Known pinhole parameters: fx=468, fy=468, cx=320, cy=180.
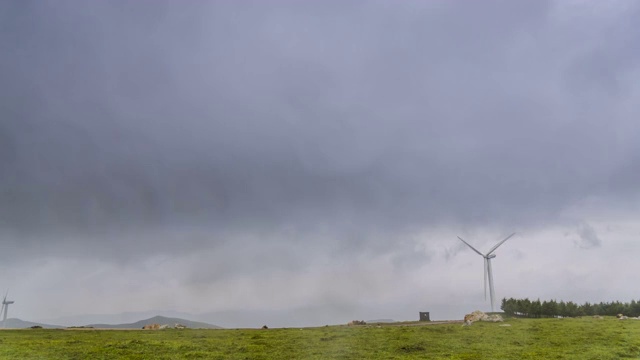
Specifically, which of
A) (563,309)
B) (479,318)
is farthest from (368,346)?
(563,309)

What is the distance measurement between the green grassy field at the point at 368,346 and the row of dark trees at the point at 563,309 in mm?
48982

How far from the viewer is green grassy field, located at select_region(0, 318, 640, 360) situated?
45.3m

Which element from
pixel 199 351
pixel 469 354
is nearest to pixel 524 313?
pixel 469 354

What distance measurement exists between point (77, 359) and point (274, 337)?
2387cm

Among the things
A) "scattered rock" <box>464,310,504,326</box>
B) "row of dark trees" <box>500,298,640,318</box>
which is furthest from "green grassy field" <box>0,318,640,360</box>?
"row of dark trees" <box>500,298,640,318</box>

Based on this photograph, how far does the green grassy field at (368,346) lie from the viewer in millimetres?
45344

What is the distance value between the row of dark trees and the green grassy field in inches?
1928

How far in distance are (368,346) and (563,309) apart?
3357 inches

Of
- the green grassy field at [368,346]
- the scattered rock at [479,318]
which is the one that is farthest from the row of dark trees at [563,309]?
the green grassy field at [368,346]

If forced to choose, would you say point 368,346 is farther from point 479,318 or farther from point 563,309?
point 563,309

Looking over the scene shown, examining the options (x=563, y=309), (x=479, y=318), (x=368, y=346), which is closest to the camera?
(x=368, y=346)

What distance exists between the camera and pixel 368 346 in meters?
51.0

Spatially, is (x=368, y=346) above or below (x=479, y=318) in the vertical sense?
below

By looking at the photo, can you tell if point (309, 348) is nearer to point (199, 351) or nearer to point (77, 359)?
point (199, 351)
